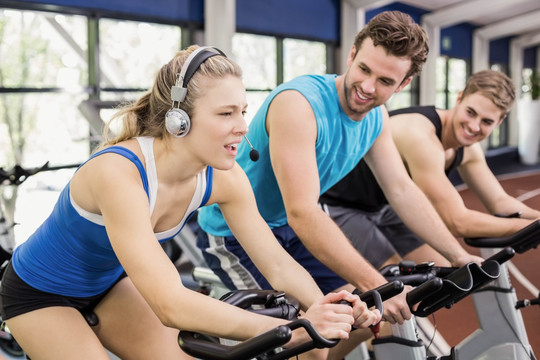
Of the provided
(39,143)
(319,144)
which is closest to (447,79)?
(39,143)

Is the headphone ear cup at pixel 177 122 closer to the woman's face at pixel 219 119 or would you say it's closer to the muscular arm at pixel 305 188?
the woman's face at pixel 219 119

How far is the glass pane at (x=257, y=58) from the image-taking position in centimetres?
725

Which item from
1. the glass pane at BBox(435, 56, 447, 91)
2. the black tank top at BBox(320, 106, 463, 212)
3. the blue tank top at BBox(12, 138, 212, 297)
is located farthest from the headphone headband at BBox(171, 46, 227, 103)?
the glass pane at BBox(435, 56, 447, 91)

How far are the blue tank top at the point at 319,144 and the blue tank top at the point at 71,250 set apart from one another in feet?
1.48

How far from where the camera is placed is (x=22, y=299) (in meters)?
1.52

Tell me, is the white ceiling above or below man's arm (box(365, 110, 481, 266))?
above

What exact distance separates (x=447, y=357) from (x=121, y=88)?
447cm

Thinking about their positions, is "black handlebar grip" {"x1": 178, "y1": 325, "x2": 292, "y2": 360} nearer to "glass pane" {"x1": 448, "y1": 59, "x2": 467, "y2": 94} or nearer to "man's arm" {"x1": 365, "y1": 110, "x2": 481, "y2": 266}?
"man's arm" {"x1": 365, "y1": 110, "x2": 481, "y2": 266}

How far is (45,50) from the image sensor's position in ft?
17.7

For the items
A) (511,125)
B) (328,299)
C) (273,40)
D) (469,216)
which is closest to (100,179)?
(328,299)

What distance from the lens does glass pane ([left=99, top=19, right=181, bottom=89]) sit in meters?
5.64

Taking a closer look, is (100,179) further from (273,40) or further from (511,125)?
(511,125)

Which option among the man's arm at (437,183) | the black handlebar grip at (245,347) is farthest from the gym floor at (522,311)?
the black handlebar grip at (245,347)

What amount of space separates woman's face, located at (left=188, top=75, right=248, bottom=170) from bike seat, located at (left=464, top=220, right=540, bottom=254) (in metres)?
1.14
